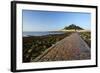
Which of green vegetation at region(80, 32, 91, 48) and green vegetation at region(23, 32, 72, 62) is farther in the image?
green vegetation at region(80, 32, 91, 48)

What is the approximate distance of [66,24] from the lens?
1.71 meters

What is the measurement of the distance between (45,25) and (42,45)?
0.53 ft

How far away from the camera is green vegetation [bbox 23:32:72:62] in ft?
5.23

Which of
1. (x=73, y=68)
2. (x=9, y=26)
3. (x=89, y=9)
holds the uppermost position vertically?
(x=89, y=9)

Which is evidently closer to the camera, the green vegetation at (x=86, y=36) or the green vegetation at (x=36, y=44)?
the green vegetation at (x=36, y=44)

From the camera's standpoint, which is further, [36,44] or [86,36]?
[86,36]

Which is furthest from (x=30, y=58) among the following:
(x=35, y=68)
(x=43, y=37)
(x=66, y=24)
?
(x=66, y=24)

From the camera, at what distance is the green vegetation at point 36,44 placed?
1.59m

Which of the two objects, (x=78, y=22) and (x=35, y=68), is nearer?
(x=35, y=68)

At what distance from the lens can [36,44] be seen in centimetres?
163

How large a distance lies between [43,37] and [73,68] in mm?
370

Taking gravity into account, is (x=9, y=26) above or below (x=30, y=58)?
above

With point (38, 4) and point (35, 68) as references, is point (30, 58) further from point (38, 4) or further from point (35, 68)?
point (38, 4)

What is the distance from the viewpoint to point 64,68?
5.55ft
